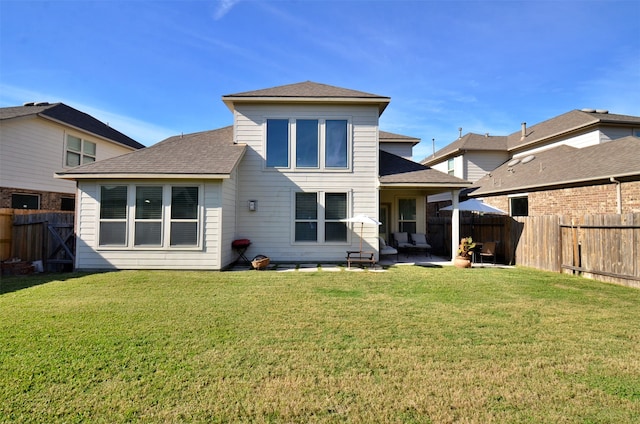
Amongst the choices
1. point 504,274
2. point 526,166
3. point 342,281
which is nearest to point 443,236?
point 504,274

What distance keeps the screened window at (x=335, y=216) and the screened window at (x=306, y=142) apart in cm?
135

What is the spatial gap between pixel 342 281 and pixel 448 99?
49.3 ft

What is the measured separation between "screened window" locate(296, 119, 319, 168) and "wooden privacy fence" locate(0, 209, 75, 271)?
7627 mm

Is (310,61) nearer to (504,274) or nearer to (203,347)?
(504,274)

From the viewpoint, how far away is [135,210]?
348 inches

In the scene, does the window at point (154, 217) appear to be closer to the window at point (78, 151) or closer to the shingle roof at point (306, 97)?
the shingle roof at point (306, 97)

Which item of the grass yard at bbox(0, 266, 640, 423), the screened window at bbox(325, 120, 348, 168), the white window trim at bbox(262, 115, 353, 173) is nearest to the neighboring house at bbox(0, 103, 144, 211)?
the grass yard at bbox(0, 266, 640, 423)

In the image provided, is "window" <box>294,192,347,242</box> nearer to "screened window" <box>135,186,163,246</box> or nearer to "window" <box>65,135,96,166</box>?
"screened window" <box>135,186,163,246</box>

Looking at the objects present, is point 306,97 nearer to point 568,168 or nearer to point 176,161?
point 176,161

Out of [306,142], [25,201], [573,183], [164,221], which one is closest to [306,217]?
[306,142]

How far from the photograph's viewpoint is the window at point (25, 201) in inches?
462

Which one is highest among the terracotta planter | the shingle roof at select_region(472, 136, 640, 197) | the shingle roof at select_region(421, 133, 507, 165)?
the shingle roof at select_region(421, 133, 507, 165)

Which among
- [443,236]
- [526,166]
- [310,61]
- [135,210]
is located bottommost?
[443,236]

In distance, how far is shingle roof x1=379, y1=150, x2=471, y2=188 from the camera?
32.8 ft
